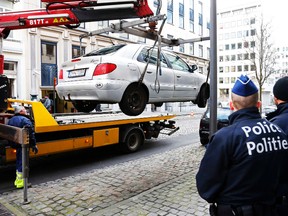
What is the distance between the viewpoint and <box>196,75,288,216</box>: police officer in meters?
1.97

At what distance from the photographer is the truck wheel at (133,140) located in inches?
339

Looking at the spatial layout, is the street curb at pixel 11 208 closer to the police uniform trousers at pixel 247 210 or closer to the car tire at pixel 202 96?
the police uniform trousers at pixel 247 210

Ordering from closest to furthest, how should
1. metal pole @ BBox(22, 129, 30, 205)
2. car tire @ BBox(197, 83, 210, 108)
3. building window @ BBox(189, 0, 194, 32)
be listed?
metal pole @ BBox(22, 129, 30, 205) < car tire @ BBox(197, 83, 210, 108) < building window @ BBox(189, 0, 194, 32)

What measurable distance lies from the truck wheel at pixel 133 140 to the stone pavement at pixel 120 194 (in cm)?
152

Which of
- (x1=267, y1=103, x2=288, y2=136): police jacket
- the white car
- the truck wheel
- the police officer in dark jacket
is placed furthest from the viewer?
the truck wheel

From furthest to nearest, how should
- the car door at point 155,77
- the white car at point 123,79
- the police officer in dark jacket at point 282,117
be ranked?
the car door at point 155,77
the white car at point 123,79
the police officer in dark jacket at point 282,117

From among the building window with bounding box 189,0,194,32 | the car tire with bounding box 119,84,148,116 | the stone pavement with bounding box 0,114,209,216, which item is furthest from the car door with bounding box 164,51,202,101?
the building window with bounding box 189,0,194,32

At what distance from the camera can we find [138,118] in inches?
353

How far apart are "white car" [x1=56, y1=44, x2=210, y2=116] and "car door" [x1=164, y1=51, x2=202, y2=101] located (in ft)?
0.08

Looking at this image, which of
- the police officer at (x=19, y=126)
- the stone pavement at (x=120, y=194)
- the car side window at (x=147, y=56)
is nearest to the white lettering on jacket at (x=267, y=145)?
the stone pavement at (x=120, y=194)

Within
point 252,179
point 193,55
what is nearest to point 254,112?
point 252,179

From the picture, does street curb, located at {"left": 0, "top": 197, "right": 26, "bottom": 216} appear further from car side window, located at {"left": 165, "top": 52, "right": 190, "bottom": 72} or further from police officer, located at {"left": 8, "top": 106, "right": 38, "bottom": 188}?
car side window, located at {"left": 165, "top": 52, "right": 190, "bottom": 72}

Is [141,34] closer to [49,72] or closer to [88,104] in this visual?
[88,104]

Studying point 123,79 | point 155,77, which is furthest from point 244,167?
point 155,77
